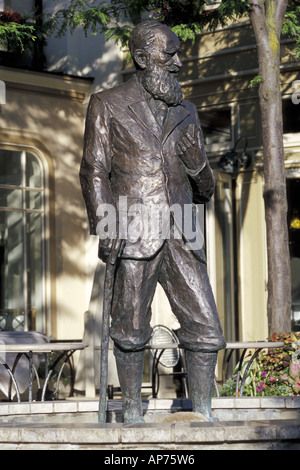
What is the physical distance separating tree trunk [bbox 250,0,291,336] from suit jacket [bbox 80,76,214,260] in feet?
15.1

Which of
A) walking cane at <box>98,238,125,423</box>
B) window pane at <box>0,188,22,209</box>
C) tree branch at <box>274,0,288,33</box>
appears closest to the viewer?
walking cane at <box>98,238,125,423</box>

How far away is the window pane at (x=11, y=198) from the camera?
625 inches

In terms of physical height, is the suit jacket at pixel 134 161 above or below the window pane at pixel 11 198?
below

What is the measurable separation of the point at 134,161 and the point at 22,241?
980cm

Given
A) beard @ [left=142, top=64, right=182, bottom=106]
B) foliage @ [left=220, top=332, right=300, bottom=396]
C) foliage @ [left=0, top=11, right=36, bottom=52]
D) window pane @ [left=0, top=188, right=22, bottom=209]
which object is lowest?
foliage @ [left=220, top=332, right=300, bottom=396]

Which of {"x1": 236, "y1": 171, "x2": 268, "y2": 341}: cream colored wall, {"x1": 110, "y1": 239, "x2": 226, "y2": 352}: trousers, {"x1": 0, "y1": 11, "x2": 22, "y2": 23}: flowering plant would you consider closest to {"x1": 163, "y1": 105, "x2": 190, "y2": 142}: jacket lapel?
{"x1": 110, "y1": 239, "x2": 226, "y2": 352}: trousers

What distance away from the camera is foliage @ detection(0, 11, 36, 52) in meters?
13.4

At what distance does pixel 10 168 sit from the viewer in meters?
16.0

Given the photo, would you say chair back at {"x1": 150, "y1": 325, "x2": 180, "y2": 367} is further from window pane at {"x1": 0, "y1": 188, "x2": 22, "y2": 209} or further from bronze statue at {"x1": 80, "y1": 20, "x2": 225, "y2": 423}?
bronze statue at {"x1": 80, "y1": 20, "x2": 225, "y2": 423}

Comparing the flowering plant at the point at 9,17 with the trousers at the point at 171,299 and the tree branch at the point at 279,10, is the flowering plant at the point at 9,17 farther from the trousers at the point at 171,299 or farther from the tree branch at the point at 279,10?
the trousers at the point at 171,299

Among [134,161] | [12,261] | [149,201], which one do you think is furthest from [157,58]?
[12,261]

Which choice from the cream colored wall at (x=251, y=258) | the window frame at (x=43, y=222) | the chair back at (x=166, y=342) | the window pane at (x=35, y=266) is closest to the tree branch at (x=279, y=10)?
the cream colored wall at (x=251, y=258)

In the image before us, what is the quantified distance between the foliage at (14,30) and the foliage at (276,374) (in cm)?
514

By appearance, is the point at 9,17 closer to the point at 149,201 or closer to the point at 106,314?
the point at 149,201
